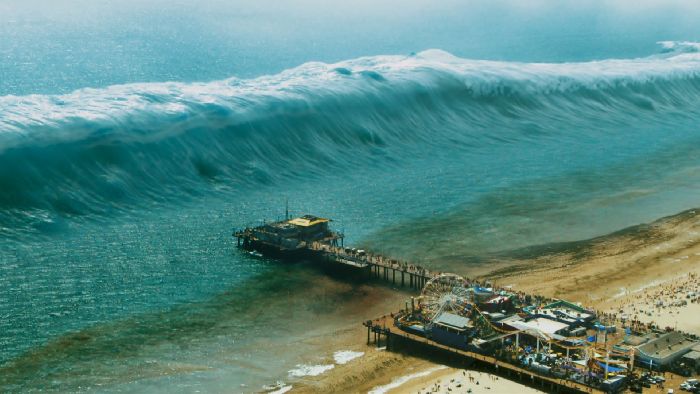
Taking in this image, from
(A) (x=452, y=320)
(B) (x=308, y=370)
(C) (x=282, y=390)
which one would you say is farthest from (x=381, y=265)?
(C) (x=282, y=390)

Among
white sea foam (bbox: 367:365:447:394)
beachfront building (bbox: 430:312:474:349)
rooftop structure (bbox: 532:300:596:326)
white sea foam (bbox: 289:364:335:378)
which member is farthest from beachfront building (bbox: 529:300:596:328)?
white sea foam (bbox: 289:364:335:378)

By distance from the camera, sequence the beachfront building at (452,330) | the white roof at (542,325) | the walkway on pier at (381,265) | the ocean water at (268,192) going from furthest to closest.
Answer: the walkway on pier at (381,265) → the ocean water at (268,192) → the white roof at (542,325) → the beachfront building at (452,330)

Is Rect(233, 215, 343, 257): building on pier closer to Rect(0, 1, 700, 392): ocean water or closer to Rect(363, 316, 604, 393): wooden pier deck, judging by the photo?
Rect(0, 1, 700, 392): ocean water

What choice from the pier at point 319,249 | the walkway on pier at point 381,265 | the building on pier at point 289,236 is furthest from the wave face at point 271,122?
the walkway on pier at point 381,265

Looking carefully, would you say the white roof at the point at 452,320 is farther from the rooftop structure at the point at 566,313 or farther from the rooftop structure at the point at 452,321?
the rooftop structure at the point at 566,313

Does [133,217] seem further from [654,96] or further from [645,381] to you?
[654,96]

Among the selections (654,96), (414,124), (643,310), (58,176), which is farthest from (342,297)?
(654,96)

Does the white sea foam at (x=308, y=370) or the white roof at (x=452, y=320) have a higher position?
the white roof at (x=452, y=320)
